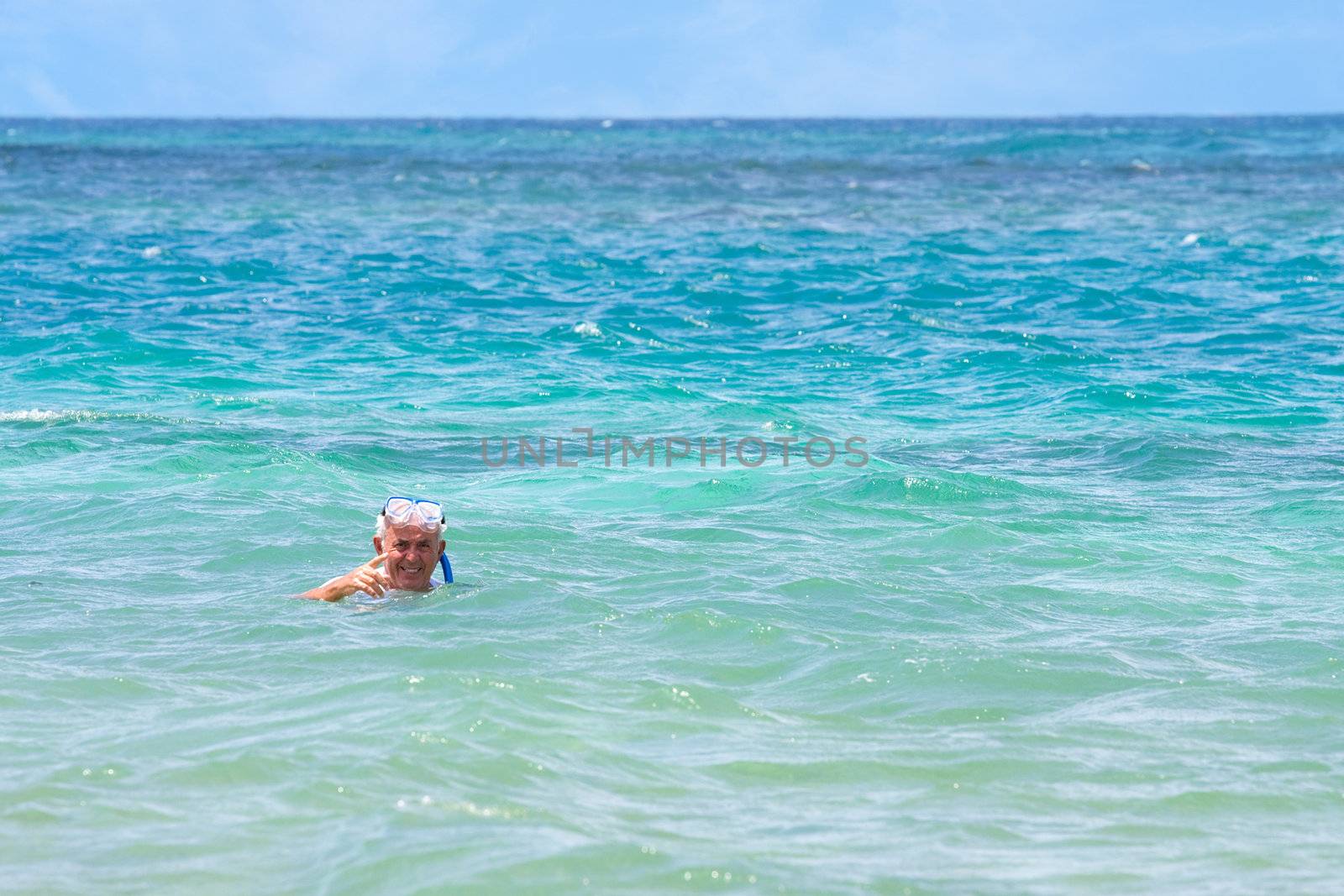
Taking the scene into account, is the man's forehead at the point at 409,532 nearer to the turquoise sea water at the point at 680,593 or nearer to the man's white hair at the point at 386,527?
the man's white hair at the point at 386,527

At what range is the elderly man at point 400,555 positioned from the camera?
7000 millimetres

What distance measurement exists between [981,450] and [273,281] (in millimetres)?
12804

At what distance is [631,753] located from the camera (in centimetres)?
516

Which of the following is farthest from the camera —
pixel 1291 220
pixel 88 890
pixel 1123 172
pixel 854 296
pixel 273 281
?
pixel 1123 172

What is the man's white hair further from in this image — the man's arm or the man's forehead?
the man's arm

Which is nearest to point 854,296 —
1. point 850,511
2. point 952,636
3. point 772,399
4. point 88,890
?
point 772,399

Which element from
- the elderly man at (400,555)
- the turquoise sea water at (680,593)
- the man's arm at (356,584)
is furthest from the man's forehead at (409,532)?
the turquoise sea water at (680,593)

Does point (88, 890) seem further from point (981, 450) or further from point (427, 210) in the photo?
point (427, 210)

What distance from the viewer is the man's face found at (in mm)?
7039

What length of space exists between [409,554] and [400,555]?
5 cm

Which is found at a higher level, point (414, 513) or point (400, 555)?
point (414, 513)

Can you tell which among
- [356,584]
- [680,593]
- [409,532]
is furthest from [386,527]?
[680,593]

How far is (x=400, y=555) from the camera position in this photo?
278 inches

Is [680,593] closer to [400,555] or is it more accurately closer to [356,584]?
[400,555]
